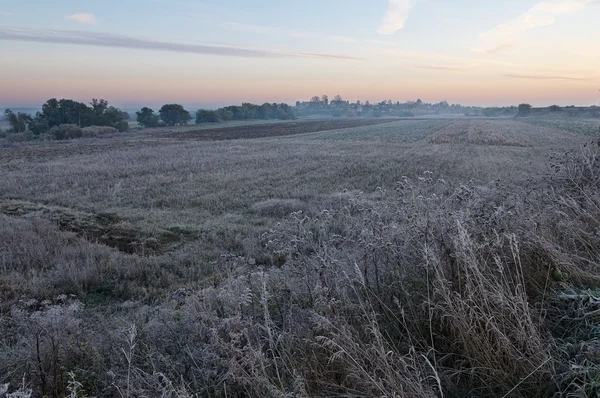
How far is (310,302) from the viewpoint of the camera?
3748 mm

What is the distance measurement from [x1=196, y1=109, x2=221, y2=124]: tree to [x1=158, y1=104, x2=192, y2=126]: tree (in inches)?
316

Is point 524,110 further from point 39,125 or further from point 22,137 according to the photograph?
point 22,137

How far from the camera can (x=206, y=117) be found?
104 meters

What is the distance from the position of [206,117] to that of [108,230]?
→ 320 ft

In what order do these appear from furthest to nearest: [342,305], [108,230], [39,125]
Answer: [39,125] < [108,230] < [342,305]

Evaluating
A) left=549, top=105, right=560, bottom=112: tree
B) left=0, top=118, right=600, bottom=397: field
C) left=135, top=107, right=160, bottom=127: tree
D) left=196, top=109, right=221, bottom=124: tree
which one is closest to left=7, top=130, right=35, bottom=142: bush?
left=135, top=107, right=160, bottom=127: tree

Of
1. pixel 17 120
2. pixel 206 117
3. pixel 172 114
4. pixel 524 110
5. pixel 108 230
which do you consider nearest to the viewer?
pixel 108 230

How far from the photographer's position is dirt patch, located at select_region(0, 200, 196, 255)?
998cm

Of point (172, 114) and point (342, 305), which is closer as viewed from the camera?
point (342, 305)

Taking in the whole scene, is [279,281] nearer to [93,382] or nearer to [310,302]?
[310,302]

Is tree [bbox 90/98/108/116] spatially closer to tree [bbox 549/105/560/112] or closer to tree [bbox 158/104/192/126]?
tree [bbox 158/104/192/126]

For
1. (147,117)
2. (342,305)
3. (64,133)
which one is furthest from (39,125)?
(342,305)

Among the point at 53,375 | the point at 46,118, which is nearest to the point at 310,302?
the point at 53,375

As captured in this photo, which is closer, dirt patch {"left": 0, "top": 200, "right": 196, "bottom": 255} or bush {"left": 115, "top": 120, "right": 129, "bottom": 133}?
dirt patch {"left": 0, "top": 200, "right": 196, "bottom": 255}
